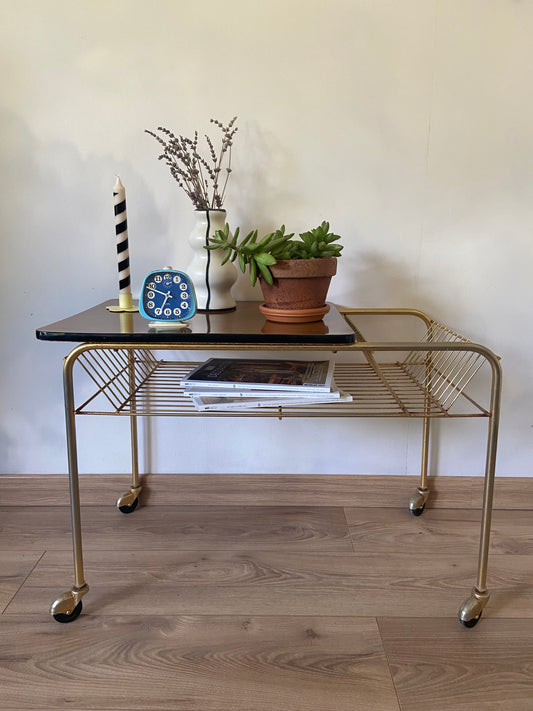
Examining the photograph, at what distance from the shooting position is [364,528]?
4.55 feet

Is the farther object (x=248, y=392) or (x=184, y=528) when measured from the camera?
(x=184, y=528)

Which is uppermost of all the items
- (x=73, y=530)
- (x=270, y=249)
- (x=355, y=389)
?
(x=270, y=249)

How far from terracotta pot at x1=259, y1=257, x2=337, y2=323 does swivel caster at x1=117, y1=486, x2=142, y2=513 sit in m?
→ 0.66

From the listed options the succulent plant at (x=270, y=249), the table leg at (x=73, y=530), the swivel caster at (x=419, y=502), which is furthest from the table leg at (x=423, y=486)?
the table leg at (x=73, y=530)

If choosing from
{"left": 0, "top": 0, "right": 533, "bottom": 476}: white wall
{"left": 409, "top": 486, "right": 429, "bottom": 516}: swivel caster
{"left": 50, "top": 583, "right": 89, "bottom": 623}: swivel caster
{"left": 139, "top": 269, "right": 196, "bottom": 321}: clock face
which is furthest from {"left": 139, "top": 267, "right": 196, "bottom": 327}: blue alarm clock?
{"left": 409, "top": 486, "right": 429, "bottom": 516}: swivel caster

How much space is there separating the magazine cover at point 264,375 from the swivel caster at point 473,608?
1.58 feet

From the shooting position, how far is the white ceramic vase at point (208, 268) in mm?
1210

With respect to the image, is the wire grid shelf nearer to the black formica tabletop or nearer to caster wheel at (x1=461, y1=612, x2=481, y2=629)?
the black formica tabletop

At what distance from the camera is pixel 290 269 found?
3.40 ft

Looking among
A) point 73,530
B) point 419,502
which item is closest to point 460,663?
point 419,502

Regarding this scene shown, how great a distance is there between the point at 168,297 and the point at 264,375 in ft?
0.80

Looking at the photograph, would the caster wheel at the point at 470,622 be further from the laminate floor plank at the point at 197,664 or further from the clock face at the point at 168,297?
the clock face at the point at 168,297

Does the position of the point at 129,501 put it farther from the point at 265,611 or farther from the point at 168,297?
the point at 168,297

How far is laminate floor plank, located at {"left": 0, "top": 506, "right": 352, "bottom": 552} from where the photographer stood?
4.31ft
